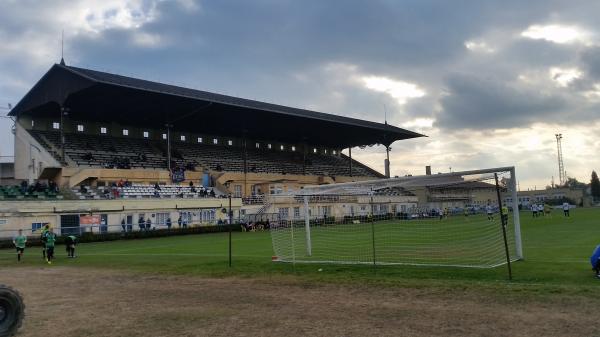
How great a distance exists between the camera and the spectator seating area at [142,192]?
157 ft

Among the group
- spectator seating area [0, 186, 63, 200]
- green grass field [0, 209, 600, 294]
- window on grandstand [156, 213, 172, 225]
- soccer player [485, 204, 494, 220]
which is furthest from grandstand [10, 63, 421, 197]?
soccer player [485, 204, 494, 220]

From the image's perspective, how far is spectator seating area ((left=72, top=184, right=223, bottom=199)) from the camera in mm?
47938

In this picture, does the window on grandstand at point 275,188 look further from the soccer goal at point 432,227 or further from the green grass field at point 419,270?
the green grass field at point 419,270

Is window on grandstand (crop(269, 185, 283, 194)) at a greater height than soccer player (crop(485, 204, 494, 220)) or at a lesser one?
greater

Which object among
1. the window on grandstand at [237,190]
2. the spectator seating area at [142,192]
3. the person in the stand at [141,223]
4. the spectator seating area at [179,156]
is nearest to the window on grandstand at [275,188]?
the window on grandstand at [237,190]

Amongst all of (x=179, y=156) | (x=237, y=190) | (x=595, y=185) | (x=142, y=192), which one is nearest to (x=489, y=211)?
(x=142, y=192)

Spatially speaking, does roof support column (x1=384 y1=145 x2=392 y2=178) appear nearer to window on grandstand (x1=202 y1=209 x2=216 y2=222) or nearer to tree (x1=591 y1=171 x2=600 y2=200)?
window on grandstand (x1=202 y1=209 x2=216 y2=222)

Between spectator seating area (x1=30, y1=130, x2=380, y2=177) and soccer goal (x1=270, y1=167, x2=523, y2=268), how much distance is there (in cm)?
2769

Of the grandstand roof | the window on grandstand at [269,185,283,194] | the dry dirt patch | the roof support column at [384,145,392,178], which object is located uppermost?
the grandstand roof

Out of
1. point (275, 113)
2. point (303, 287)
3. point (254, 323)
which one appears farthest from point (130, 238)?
point (254, 323)

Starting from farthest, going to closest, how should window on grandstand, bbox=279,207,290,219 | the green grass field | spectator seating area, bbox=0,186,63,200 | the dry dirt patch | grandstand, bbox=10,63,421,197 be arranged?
1. window on grandstand, bbox=279,207,290,219
2. grandstand, bbox=10,63,421,197
3. spectator seating area, bbox=0,186,63,200
4. the green grass field
5. the dry dirt patch

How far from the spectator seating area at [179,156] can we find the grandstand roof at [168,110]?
8.34ft

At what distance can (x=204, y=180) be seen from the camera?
60562 mm

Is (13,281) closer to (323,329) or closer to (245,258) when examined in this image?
(245,258)
